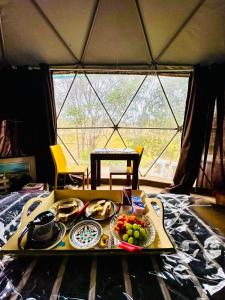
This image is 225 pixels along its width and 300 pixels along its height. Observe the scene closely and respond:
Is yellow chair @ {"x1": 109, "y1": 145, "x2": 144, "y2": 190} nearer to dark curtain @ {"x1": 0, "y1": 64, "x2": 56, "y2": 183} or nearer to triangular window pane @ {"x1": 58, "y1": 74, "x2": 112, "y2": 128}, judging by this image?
triangular window pane @ {"x1": 58, "y1": 74, "x2": 112, "y2": 128}

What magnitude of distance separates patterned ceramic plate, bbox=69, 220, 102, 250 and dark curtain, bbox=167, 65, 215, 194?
2.66 metres

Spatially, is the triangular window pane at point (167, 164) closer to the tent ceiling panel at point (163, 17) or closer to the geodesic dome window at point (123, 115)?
the geodesic dome window at point (123, 115)

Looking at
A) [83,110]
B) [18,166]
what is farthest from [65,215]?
[83,110]

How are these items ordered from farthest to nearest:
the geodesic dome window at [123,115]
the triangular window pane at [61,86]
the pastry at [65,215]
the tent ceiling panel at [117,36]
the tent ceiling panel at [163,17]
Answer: the geodesic dome window at [123,115] → the triangular window pane at [61,86] → the tent ceiling panel at [117,36] → the tent ceiling panel at [163,17] → the pastry at [65,215]

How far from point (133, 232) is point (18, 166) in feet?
10.3

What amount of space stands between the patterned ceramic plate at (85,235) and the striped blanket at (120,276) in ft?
0.24

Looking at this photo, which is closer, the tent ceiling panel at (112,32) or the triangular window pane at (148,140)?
the tent ceiling panel at (112,32)

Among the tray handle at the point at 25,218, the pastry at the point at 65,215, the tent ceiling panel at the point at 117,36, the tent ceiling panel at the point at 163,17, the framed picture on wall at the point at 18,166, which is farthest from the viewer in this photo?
the framed picture on wall at the point at 18,166

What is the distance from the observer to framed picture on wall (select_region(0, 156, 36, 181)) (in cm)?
317

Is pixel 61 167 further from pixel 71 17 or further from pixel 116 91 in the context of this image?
pixel 71 17

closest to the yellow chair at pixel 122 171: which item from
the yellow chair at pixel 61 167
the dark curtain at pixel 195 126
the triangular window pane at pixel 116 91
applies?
the yellow chair at pixel 61 167

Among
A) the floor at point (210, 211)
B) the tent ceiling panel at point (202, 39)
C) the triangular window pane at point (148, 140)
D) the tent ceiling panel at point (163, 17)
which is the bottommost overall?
the floor at point (210, 211)

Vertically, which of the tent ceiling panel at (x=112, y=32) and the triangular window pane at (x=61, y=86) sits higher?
the tent ceiling panel at (x=112, y=32)

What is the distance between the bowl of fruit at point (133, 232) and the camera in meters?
Answer: 1.00
